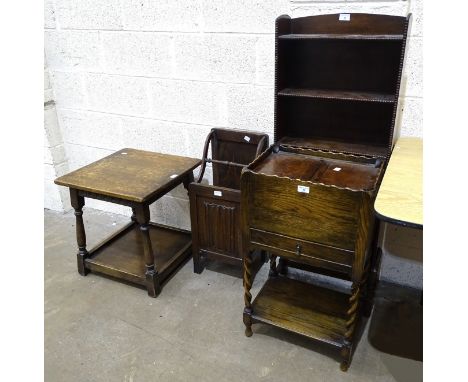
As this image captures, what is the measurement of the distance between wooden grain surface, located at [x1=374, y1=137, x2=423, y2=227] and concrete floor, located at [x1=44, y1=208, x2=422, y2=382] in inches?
32.2

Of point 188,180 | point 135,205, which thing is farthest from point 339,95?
point 135,205

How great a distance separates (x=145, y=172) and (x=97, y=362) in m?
0.95

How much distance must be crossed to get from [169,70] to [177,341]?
1.49m

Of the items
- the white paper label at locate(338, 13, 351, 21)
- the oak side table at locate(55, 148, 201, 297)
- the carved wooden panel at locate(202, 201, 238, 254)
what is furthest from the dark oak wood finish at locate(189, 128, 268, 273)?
the white paper label at locate(338, 13, 351, 21)

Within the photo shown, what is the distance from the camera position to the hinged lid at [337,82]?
67.6 inches

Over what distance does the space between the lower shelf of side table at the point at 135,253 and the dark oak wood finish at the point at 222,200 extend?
0.17m

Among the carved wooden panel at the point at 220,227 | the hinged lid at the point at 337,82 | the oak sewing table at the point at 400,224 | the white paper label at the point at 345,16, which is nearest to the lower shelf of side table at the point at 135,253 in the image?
the carved wooden panel at the point at 220,227

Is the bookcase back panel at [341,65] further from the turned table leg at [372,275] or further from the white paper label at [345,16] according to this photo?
the turned table leg at [372,275]

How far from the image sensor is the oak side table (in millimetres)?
2010

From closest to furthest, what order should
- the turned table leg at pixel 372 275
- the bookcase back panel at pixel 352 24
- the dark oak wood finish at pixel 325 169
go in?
the dark oak wood finish at pixel 325 169 → the bookcase back panel at pixel 352 24 → the turned table leg at pixel 372 275

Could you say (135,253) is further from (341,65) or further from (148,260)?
(341,65)

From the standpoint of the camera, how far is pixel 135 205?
6.45 feet

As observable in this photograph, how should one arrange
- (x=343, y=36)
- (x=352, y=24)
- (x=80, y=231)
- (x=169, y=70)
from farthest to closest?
(x=169, y=70) < (x=80, y=231) < (x=352, y=24) < (x=343, y=36)
